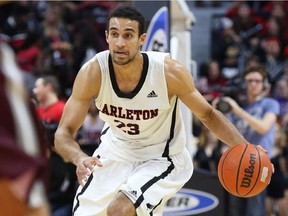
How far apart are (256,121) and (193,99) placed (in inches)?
86.2

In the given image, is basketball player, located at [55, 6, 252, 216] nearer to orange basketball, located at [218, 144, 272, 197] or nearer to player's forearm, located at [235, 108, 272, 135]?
orange basketball, located at [218, 144, 272, 197]

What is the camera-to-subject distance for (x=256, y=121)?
22.1ft

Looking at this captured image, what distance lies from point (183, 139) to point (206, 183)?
7.74 feet

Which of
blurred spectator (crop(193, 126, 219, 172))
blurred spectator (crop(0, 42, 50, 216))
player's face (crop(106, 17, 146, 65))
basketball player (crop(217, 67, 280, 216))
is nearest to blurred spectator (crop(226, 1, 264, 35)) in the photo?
blurred spectator (crop(193, 126, 219, 172))

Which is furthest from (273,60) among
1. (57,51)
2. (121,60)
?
(121,60)

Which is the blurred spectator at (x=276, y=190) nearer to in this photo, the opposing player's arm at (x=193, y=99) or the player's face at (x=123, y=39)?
the opposing player's arm at (x=193, y=99)

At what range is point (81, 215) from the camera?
15.2ft

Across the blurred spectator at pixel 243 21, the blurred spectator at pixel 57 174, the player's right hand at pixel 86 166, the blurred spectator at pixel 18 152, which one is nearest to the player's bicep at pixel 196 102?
the player's right hand at pixel 86 166

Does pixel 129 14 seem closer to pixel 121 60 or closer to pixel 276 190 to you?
pixel 121 60

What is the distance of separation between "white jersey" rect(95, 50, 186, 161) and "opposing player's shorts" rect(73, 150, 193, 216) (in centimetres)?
7

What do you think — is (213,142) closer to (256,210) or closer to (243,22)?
(256,210)

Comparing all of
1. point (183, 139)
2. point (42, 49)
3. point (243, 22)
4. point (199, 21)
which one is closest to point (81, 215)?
point (183, 139)

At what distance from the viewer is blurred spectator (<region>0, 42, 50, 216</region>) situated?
1.78 metres

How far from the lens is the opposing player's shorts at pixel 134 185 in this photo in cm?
452
